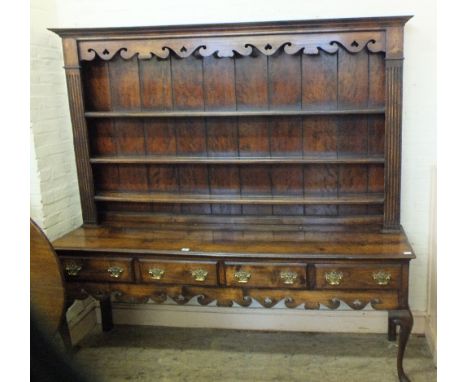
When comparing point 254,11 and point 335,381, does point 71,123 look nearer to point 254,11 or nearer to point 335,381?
point 254,11

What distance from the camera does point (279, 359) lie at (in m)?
2.66

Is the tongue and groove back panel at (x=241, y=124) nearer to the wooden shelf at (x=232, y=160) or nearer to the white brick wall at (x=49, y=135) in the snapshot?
the wooden shelf at (x=232, y=160)

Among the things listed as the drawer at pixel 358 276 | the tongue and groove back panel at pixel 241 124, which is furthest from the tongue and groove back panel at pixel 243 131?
the drawer at pixel 358 276

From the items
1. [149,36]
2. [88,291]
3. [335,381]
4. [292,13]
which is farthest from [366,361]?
[149,36]

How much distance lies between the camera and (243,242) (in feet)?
7.88

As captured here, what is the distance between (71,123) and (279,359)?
1836 millimetres

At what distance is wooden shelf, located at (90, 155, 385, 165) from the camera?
8.09 feet

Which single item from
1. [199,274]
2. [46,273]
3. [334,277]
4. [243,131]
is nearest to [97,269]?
[46,273]

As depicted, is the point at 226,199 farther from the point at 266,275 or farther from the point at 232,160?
the point at 266,275

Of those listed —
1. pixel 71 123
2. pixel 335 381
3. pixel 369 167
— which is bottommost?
pixel 335 381

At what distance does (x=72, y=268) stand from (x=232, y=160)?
3.43 feet

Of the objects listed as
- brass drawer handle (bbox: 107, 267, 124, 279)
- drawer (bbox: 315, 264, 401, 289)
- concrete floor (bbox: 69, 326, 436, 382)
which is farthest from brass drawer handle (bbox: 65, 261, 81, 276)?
drawer (bbox: 315, 264, 401, 289)

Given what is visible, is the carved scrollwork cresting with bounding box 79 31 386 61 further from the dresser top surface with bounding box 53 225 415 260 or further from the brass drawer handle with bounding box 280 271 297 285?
the brass drawer handle with bounding box 280 271 297 285

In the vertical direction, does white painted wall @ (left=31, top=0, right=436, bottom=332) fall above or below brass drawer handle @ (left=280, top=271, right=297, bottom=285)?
above
